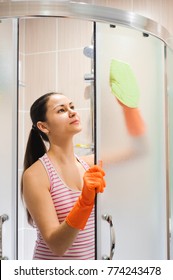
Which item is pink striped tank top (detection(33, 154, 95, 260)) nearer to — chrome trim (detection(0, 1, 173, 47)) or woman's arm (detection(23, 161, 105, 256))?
woman's arm (detection(23, 161, 105, 256))

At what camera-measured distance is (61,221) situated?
1.22 meters

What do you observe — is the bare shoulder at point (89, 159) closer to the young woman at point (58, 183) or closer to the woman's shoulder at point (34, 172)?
the young woman at point (58, 183)

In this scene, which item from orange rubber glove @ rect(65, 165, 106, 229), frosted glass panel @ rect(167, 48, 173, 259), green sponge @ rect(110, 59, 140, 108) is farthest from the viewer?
frosted glass panel @ rect(167, 48, 173, 259)

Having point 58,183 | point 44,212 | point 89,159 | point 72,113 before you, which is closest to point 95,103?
point 72,113

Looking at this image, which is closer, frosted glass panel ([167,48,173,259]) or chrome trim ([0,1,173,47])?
chrome trim ([0,1,173,47])

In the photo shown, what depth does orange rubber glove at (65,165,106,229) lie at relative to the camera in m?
1.18

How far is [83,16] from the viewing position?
49.6 inches

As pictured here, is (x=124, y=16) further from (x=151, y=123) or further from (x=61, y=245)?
(x=61, y=245)

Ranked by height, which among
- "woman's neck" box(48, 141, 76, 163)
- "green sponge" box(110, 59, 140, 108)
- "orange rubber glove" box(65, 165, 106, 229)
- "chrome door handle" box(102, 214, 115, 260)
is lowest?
"chrome door handle" box(102, 214, 115, 260)

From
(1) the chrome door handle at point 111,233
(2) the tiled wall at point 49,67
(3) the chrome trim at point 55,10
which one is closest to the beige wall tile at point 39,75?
(2) the tiled wall at point 49,67

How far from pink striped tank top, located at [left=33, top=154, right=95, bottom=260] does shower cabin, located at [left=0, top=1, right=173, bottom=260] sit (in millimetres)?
25

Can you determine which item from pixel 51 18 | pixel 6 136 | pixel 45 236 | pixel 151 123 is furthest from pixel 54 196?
pixel 51 18

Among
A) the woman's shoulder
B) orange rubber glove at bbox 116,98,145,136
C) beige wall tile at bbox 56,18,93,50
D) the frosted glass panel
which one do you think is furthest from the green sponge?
the woman's shoulder
